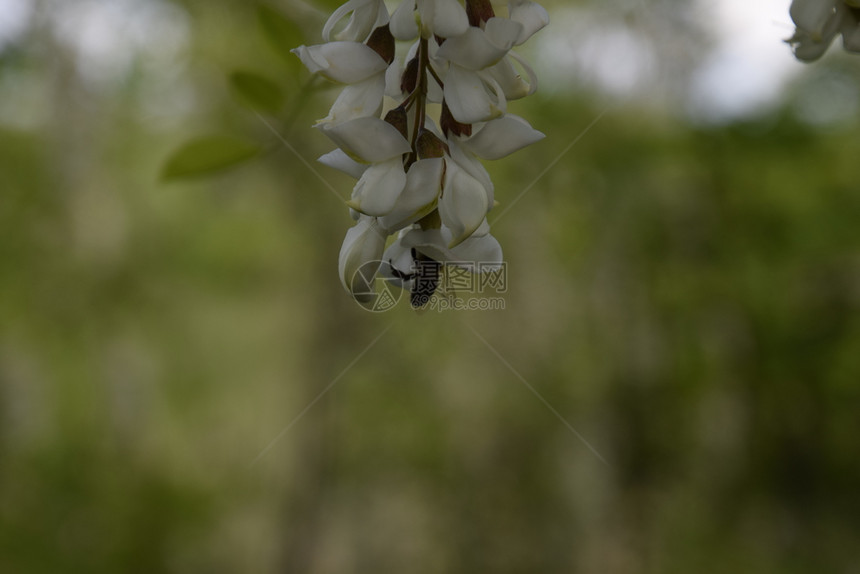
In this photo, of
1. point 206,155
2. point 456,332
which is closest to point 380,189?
point 206,155

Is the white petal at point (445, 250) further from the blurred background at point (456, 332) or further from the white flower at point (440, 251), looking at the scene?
Answer: the blurred background at point (456, 332)

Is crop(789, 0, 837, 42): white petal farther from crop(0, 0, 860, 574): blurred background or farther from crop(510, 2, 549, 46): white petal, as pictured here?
crop(0, 0, 860, 574): blurred background

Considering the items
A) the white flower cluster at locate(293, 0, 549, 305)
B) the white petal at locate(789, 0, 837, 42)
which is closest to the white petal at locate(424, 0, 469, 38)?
the white flower cluster at locate(293, 0, 549, 305)

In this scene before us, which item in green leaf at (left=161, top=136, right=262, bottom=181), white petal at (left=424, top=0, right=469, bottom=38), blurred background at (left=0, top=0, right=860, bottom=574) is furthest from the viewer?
blurred background at (left=0, top=0, right=860, bottom=574)

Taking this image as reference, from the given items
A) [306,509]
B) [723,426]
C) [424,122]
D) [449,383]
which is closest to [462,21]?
[424,122]

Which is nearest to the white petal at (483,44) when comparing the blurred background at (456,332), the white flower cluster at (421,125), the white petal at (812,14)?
the white flower cluster at (421,125)

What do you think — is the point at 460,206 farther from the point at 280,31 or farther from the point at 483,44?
the point at 280,31
